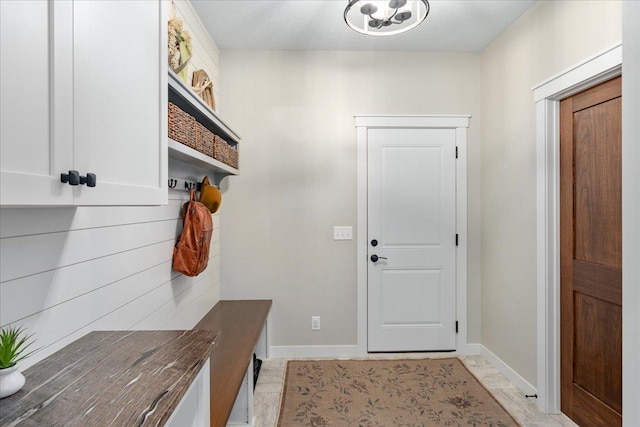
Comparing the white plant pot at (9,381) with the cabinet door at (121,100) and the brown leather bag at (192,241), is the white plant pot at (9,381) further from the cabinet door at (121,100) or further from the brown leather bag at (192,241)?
the brown leather bag at (192,241)

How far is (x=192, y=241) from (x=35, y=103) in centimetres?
155

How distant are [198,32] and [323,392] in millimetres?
2670

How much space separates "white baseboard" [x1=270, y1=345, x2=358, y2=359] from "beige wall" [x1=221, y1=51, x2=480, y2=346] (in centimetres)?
4

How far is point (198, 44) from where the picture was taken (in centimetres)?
263

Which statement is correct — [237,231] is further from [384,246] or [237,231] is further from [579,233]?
[579,233]

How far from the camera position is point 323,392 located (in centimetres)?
259

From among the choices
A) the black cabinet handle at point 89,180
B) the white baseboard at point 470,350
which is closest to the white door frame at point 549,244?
the white baseboard at point 470,350

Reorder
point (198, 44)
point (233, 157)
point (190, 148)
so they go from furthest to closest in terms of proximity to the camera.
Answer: point (233, 157), point (198, 44), point (190, 148)

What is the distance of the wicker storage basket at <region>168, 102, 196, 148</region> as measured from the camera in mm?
1577

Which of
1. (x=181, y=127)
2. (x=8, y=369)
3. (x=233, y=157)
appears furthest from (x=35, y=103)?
(x=233, y=157)

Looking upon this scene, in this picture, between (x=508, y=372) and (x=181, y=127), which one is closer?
(x=181, y=127)

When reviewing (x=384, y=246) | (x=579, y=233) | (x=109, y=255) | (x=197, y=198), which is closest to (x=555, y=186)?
(x=579, y=233)

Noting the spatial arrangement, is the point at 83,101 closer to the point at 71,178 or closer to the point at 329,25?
the point at 71,178

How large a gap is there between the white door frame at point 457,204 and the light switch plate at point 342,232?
0.08 meters
